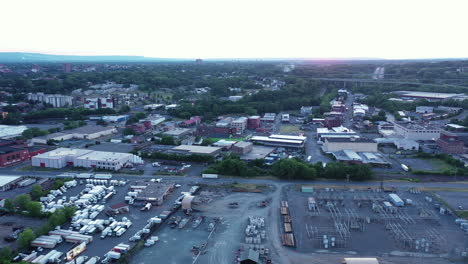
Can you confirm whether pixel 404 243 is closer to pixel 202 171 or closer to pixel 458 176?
pixel 458 176

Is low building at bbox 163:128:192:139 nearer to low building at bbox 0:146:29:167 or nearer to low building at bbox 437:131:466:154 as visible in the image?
low building at bbox 0:146:29:167

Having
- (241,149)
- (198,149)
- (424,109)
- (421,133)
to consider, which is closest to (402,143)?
(421,133)

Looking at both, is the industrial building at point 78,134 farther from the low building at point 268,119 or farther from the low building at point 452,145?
the low building at point 452,145

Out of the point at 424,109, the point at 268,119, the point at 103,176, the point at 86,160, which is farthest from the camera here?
the point at 424,109

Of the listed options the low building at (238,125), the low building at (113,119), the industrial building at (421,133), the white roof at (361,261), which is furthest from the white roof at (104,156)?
the industrial building at (421,133)

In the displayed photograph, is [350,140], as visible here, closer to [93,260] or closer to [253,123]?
[253,123]

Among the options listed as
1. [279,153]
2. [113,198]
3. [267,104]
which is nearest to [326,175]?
[279,153]
